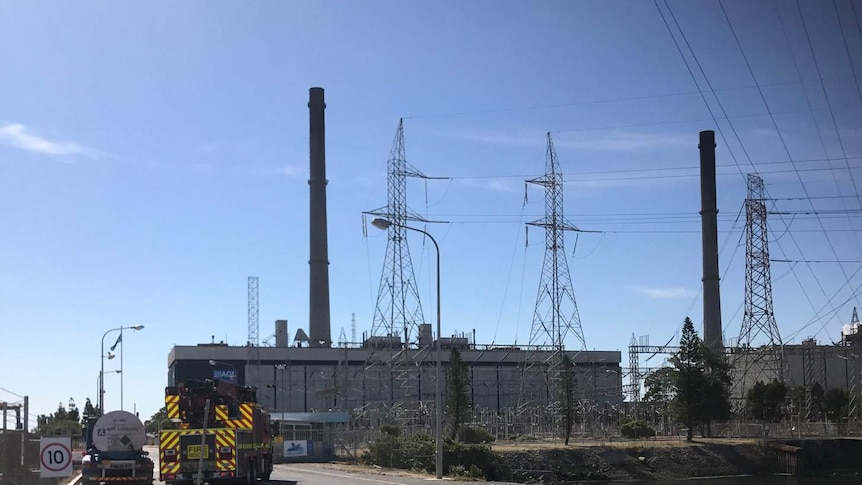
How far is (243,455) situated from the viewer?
3083 centimetres

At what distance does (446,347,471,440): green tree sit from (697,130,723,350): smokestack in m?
43.2

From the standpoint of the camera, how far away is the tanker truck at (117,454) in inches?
1230

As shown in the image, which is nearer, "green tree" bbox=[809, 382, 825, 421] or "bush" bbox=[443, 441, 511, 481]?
"bush" bbox=[443, 441, 511, 481]

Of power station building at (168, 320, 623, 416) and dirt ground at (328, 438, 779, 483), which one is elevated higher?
power station building at (168, 320, 623, 416)

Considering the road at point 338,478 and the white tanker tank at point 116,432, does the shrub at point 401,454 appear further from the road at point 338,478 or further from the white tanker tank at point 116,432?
the white tanker tank at point 116,432

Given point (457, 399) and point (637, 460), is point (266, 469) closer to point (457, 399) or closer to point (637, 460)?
point (457, 399)

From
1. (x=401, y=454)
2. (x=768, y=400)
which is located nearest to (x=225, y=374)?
(x=768, y=400)

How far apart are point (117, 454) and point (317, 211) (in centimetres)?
7822

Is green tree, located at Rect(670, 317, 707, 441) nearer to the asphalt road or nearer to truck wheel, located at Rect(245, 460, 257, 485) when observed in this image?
the asphalt road

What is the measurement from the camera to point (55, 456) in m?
20.6

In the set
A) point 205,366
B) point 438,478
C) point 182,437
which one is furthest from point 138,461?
point 205,366

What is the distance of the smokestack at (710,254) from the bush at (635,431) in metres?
25.0

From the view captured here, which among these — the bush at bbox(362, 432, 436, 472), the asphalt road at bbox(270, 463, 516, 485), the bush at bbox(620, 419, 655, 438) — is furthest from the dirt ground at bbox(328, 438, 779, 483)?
the asphalt road at bbox(270, 463, 516, 485)

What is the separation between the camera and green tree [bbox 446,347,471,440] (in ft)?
274
